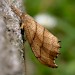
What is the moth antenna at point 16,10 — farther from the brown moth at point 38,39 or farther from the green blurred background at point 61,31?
the green blurred background at point 61,31

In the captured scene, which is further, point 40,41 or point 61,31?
point 61,31

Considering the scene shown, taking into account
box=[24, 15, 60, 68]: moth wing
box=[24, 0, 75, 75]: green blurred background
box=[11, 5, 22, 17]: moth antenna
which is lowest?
box=[24, 0, 75, 75]: green blurred background

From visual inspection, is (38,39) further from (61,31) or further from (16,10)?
(61,31)

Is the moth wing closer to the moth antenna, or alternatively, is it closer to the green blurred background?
the moth antenna

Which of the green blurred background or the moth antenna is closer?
the moth antenna

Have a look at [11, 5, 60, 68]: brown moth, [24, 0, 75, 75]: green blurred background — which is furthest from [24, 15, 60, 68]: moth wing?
[24, 0, 75, 75]: green blurred background

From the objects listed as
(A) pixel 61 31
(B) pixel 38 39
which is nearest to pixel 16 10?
(B) pixel 38 39

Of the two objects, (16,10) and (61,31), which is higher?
(16,10)

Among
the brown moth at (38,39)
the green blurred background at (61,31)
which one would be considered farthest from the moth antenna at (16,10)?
the green blurred background at (61,31)

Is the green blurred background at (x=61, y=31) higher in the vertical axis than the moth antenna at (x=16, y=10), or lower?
lower

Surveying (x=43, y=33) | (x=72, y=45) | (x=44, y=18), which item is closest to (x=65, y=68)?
(x=72, y=45)
